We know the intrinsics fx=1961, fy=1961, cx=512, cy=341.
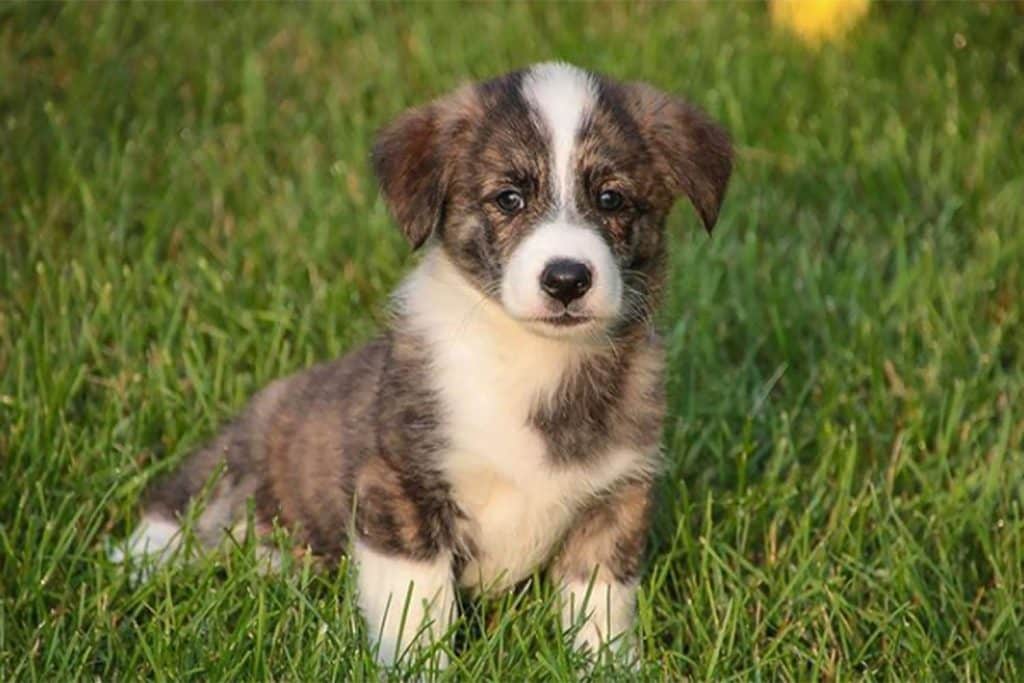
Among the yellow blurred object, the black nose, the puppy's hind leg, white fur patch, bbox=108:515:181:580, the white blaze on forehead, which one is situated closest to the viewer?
the black nose

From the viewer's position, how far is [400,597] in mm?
4711

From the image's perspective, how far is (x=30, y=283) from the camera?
652 centimetres

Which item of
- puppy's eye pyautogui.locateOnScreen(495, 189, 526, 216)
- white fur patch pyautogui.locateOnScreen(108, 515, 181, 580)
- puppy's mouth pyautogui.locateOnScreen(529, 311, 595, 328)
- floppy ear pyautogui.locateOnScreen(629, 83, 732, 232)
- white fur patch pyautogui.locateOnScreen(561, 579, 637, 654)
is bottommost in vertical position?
white fur patch pyautogui.locateOnScreen(108, 515, 181, 580)

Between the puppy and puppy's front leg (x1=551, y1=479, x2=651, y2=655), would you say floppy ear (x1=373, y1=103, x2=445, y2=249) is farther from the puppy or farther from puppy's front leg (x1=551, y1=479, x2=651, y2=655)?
puppy's front leg (x1=551, y1=479, x2=651, y2=655)

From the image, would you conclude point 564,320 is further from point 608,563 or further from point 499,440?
point 608,563

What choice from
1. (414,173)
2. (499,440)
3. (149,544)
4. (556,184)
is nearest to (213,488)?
(149,544)

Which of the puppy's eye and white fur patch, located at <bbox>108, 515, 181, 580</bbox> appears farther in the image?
white fur patch, located at <bbox>108, 515, 181, 580</bbox>

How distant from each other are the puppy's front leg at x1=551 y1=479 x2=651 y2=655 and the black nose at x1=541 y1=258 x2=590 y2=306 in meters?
0.59

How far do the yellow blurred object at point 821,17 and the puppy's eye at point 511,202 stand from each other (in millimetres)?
4091

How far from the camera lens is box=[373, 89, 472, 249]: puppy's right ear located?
15.7 feet

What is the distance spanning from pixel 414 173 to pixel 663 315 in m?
0.75

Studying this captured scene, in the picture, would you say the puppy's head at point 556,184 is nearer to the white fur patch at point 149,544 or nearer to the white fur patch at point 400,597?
the white fur patch at point 400,597

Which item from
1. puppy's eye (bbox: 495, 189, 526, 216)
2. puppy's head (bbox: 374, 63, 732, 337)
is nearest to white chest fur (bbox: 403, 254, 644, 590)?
puppy's head (bbox: 374, 63, 732, 337)

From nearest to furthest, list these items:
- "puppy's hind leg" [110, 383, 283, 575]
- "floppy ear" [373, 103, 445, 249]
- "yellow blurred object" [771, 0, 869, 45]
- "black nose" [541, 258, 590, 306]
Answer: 1. "black nose" [541, 258, 590, 306]
2. "floppy ear" [373, 103, 445, 249]
3. "puppy's hind leg" [110, 383, 283, 575]
4. "yellow blurred object" [771, 0, 869, 45]
